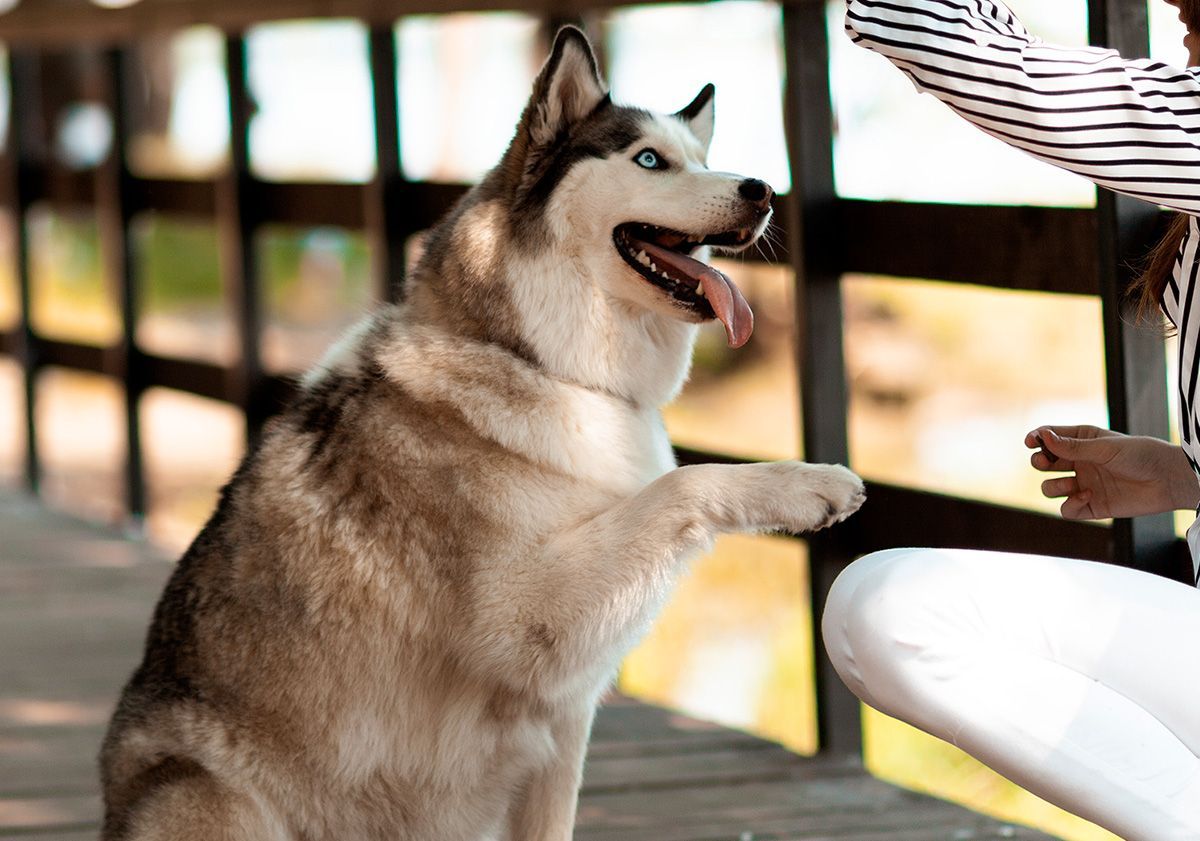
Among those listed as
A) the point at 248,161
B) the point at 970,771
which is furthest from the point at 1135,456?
the point at 970,771

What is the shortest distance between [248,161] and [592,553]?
142 inches

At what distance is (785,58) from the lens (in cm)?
321

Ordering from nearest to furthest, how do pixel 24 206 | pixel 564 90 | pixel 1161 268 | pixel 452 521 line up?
pixel 1161 268 < pixel 452 521 < pixel 564 90 < pixel 24 206

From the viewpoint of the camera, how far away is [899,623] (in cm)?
183

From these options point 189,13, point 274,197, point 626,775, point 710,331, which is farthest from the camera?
point 710,331

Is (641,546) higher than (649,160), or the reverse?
(649,160)

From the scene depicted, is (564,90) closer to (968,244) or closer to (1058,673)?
(968,244)

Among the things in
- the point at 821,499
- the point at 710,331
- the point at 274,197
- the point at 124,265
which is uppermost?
the point at 274,197

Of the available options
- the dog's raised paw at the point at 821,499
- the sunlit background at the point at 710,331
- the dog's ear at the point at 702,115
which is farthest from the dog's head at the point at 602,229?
the sunlit background at the point at 710,331

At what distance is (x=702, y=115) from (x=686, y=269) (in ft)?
1.30

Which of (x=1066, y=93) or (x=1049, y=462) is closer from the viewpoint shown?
(x=1066, y=93)

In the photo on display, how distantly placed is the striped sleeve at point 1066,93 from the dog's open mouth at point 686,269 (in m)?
0.56

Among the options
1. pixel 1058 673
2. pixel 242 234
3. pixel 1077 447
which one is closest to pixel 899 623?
pixel 1058 673

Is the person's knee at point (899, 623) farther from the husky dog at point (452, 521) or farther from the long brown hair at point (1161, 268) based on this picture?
the long brown hair at point (1161, 268)
